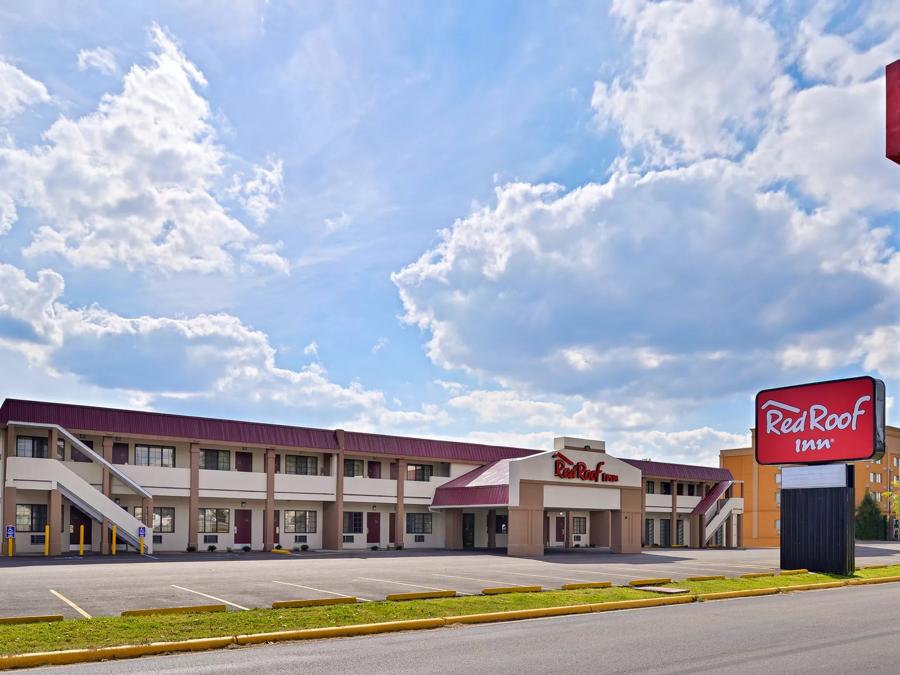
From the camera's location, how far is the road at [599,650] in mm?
12188

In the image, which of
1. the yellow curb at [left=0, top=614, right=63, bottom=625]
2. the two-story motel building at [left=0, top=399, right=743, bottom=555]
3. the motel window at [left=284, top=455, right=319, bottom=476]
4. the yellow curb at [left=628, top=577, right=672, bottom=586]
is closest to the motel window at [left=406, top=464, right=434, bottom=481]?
the two-story motel building at [left=0, top=399, right=743, bottom=555]

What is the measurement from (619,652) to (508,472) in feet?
113

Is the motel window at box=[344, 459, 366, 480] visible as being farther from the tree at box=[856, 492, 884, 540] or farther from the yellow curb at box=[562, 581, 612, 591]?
the tree at box=[856, 492, 884, 540]

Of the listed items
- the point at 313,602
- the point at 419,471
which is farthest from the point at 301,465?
the point at 313,602

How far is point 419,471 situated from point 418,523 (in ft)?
10.3

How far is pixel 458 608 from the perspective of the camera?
18406mm

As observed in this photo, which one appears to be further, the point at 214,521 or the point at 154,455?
the point at 214,521

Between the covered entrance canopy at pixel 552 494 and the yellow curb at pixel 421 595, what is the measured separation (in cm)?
2399

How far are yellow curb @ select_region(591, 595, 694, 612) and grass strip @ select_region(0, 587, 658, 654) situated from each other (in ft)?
1.36

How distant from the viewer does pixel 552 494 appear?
46906 mm

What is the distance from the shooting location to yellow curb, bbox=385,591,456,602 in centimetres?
2011

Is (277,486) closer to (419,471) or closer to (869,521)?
(419,471)

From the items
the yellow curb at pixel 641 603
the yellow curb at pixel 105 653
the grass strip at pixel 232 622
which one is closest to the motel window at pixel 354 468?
the yellow curb at pixel 641 603

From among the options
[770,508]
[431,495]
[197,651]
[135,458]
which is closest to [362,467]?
[431,495]
